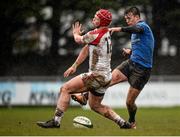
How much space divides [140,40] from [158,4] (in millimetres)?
19439

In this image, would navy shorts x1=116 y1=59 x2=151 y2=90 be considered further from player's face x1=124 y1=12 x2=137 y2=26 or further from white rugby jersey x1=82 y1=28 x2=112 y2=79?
→ white rugby jersey x1=82 y1=28 x2=112 y2=79

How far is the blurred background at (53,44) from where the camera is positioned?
105 ft

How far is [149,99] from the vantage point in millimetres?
31062

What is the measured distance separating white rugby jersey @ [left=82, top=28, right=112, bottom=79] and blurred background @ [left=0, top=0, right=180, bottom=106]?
16.6m

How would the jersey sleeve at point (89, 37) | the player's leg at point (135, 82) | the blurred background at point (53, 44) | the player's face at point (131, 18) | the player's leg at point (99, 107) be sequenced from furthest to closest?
the blurred background at point (53, 44) < the player's leg at point (135, 82) < the player's face at point (131, 18) < the player's leg at point (99, 107) < the jersey sleeve at point (89, 37)

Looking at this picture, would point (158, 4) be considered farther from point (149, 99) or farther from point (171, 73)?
point (149, 99)

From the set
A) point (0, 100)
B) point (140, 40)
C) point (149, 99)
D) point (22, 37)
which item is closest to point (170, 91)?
point (149, 99)

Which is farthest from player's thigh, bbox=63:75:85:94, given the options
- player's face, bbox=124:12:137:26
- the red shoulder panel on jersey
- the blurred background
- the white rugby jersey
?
the blurred background

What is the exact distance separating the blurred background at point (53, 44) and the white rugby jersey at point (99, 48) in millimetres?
16648

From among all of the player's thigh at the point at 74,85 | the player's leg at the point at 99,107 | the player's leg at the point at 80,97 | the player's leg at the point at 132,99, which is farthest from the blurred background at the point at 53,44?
the player's thigh at the point at 74,85

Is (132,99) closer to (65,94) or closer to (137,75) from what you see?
(137,75)

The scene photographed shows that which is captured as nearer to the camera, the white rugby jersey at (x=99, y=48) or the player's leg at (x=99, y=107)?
the white rugby jersey at (x=99, y=48)

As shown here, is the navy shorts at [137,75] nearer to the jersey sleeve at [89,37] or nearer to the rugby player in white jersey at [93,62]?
the rugby player in white jersey at [93,62]

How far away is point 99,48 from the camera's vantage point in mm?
14008
